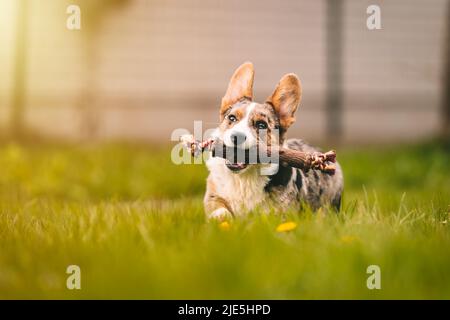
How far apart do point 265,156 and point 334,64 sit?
5.51 m

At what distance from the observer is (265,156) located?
2.66 meters

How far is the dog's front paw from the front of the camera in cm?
262

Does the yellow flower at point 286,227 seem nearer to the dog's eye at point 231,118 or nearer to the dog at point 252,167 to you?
the dog at point 252,167

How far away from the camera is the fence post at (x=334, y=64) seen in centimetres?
788

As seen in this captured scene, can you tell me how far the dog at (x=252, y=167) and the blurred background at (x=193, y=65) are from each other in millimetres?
4445

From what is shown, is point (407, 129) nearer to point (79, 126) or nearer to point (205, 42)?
point (205, 42)

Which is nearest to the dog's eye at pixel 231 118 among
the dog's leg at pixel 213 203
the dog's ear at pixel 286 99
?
the dog's ear at pixel 286 99

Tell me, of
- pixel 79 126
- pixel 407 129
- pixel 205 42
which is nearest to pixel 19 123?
pixel 79 126

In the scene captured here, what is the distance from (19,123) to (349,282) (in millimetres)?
6014

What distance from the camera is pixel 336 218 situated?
2611 mm

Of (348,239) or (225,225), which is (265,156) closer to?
(225,225)

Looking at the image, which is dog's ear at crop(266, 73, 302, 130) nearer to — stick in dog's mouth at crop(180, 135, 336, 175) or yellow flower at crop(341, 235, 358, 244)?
stick in dog's mouth at crop(180, 135, 336, 175)

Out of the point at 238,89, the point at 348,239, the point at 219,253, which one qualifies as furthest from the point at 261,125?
the point at 219,253

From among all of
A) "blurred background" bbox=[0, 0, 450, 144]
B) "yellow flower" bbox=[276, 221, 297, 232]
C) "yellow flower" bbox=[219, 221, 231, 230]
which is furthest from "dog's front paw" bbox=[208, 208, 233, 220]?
"blurred background" bbox=[0, 0, 450, 144]
